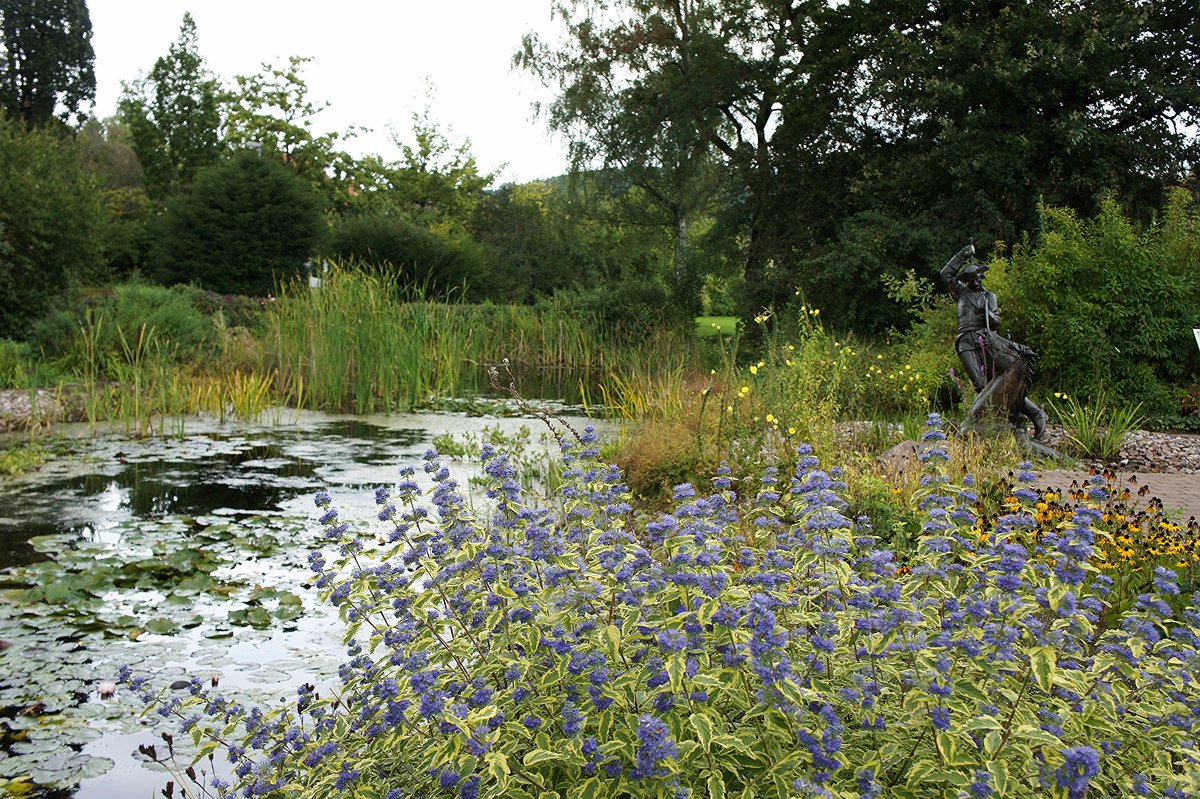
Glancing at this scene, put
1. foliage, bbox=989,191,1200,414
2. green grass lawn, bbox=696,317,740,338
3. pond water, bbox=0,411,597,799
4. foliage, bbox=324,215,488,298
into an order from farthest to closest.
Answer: foliage, bbox=324,215,488,298, green grass lawn, bbox=696,317,740,338, foliage, bbox=989,191,1200,414, pond water, bbox=0,411,597,799

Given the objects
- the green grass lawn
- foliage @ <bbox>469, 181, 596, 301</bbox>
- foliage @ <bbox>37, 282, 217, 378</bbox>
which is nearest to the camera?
→ foliage @ <bbox>37, 282, 217, 378</bbox>

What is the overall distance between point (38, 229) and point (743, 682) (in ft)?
48.3

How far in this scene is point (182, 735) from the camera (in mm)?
3367

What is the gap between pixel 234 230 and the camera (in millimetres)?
20703

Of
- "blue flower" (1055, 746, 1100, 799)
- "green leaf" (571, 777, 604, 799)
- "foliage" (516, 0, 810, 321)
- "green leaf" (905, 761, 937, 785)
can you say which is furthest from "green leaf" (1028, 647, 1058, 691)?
"foliage" (516, 0, 810, 321)

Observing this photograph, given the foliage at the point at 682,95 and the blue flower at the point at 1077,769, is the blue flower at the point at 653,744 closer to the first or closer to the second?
the blue flower at the point at 1077,769

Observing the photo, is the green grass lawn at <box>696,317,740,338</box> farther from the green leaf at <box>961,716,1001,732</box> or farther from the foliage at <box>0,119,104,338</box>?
the foliage at <box>0,119,104,338</box>

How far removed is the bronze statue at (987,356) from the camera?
702cm

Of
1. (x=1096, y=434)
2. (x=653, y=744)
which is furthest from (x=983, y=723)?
(x=1096, y=434)

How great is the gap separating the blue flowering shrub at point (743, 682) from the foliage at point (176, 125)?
1426 inches

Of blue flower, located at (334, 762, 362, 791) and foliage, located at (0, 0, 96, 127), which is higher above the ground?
foliage, located at (0, 0, 96, 127)

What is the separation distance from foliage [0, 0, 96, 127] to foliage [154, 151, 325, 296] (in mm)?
A: 17479

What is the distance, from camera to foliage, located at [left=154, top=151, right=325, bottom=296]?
67.4ft

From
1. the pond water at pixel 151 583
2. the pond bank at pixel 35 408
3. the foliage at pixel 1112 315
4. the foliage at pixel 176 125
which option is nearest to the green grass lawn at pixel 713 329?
the foliage at pixel 1112 315
